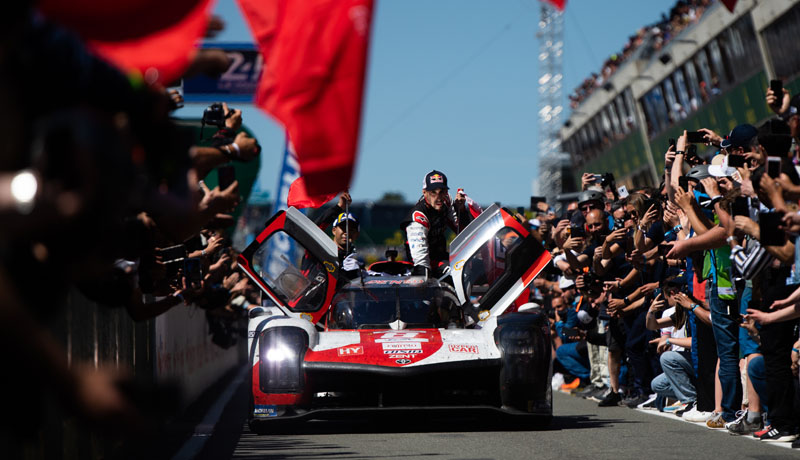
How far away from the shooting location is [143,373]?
11.5 meters

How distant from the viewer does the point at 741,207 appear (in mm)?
9297

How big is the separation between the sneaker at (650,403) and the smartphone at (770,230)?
18.6 feet

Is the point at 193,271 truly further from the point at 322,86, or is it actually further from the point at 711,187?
the point at 322,86

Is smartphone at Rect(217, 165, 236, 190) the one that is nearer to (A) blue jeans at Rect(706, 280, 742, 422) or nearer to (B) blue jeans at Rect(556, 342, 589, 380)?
(A) blue jeans at Rect(706, 280, 742, 422)

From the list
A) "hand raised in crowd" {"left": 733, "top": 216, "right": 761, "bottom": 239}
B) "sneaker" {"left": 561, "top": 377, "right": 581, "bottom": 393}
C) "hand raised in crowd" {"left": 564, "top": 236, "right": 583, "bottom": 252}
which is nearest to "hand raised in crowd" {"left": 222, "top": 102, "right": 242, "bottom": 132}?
"hand raised in crowd" {"left": 733, "top": 216, "right": 761, "bottom": 239}

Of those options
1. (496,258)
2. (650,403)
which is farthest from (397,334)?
(650,403)

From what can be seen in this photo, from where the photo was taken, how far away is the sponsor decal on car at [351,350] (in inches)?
437

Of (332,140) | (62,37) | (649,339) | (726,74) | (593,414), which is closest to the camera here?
(62,37)

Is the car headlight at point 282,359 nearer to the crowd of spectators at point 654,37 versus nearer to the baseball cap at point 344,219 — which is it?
the baseball cap at point 344,219

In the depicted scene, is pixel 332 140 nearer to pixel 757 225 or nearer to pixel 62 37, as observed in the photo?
pixel 62 37

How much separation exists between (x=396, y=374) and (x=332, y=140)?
5303 millimetres

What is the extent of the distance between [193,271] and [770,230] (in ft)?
14.8

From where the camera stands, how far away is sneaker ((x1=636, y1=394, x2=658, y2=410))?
14083 millimetres

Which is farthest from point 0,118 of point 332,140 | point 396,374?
point 396,374
